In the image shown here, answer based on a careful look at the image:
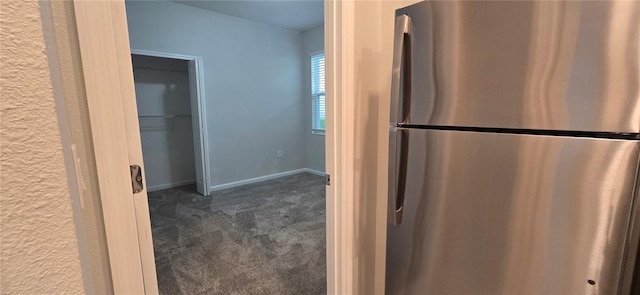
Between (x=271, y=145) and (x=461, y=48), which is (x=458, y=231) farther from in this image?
(x=271, y=145)

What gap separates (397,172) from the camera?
101cm

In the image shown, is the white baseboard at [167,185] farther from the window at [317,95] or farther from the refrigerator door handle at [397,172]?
the refrigerator door handle at [397,172]

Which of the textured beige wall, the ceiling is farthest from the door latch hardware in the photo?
the ceiling

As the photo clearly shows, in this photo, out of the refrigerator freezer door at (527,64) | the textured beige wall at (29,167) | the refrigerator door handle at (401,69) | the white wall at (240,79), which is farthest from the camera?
the white wall at (240,79)

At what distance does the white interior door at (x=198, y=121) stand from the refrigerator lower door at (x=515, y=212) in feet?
10.9

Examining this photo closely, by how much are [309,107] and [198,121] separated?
6.43 ft

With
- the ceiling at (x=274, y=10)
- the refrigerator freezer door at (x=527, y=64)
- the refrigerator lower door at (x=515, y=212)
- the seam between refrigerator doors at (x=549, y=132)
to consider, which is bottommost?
the refrigerator lower door at (x=515, y=212)

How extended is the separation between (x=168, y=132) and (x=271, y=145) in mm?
1577

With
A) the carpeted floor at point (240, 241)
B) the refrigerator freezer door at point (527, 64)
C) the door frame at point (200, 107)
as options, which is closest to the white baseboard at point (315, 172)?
the carpeted floor at point (240, 241)

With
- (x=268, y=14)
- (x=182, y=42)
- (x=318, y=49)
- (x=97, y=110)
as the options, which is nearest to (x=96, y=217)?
(x=97, y=110)

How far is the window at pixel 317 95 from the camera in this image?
184 inches

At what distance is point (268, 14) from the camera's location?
389cm

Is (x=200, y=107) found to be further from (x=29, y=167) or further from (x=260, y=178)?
(x=29, y=167)

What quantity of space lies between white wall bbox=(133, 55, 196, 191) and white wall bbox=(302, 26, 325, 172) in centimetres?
195
